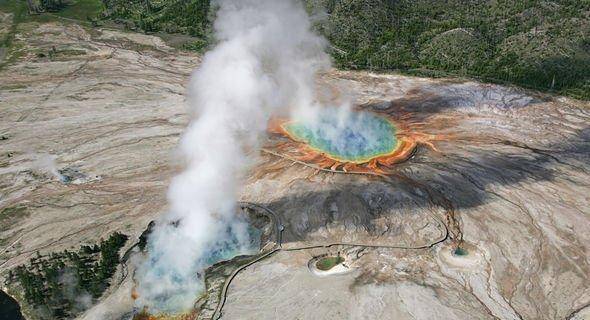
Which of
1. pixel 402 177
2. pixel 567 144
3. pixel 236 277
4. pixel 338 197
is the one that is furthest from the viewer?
pixel 567 144

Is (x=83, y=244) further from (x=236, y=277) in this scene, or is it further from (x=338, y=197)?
(x=338, y=197)

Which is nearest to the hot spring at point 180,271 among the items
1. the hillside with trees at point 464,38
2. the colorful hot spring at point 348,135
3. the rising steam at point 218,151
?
the rising steam at point 218,151

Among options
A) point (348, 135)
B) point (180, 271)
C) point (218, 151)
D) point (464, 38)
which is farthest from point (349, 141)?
point (464, 38)

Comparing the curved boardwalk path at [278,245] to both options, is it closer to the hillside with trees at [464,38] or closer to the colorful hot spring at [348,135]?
the colorful hot spring at [348,135]

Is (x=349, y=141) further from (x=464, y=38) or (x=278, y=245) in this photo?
(x=464, y=38)

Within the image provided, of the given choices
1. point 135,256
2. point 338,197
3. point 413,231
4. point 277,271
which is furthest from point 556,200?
point 135,256

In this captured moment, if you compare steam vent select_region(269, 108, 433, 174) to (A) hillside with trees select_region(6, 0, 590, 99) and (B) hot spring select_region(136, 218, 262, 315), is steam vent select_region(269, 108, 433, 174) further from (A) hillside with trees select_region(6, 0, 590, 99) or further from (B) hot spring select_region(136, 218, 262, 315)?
(A) hillside with trees select_region(6, 0, 590, 99)
